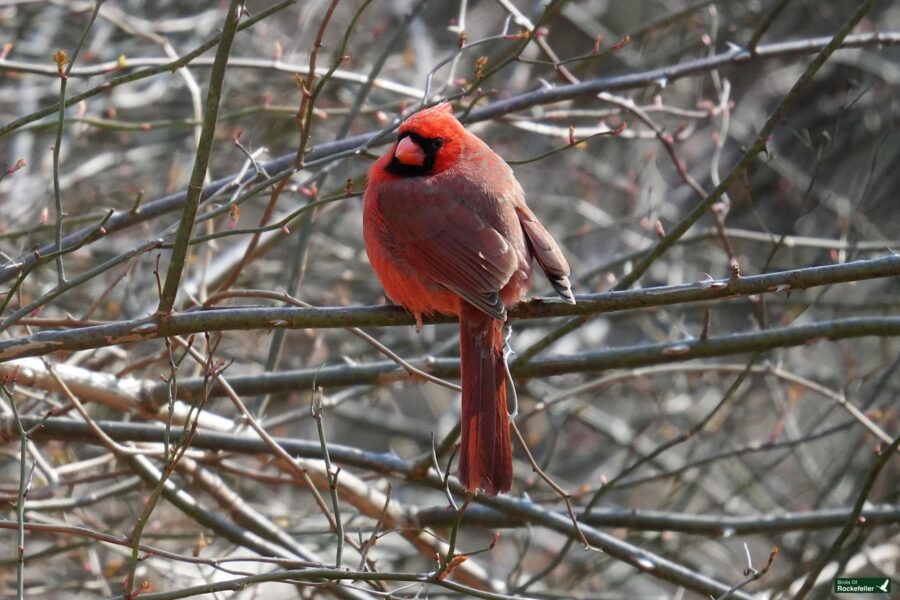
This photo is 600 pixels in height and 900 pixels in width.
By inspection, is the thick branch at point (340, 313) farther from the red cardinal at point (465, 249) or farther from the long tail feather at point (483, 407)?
the long tail feather at point (483, 407)

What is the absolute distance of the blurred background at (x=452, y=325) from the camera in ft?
12.7

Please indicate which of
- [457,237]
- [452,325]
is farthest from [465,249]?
[452,325]

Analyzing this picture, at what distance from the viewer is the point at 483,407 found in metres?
3.32

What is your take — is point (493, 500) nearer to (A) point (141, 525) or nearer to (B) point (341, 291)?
(A) point (141, 525)

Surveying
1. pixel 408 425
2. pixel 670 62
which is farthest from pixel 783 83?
pixel 408 425

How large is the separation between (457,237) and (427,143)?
396mm

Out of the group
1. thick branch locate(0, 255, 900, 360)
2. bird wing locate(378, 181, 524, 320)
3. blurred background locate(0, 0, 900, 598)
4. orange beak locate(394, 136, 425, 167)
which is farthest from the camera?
blurred background locate(0, 0, 900, 598)

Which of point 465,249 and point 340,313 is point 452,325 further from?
point 340,313

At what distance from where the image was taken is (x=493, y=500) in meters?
3.78

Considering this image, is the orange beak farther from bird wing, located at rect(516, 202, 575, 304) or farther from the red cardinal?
bird wing, located at rect(516, 202, 575, 304)

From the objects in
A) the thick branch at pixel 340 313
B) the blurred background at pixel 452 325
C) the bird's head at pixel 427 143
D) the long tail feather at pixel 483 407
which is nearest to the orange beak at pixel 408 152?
the bird's head at pixel 427 143

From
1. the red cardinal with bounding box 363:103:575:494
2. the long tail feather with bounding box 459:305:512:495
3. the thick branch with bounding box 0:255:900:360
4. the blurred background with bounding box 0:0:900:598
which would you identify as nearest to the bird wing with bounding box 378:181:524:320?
the red cardinal with bounding box 363:103:575:494

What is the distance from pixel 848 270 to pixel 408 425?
3.95m

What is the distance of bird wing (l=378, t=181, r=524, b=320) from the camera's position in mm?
3389
